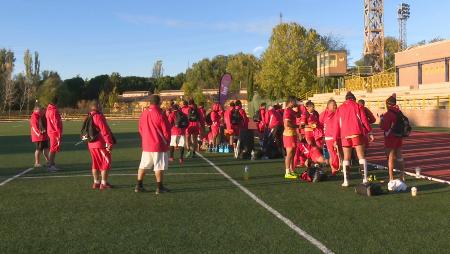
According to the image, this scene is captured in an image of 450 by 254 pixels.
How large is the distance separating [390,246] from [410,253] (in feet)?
1.06

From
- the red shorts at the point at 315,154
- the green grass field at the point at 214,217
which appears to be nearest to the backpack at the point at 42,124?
the green grass field at the point at 214,217

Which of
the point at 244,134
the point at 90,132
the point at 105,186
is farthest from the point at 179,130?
the point at 90,132

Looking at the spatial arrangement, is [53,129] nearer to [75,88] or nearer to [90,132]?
[90,132]

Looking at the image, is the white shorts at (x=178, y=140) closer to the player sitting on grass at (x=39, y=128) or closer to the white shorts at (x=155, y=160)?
the player sitting on grass at (x=39, y=128)

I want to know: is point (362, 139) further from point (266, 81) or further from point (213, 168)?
point (266, 81)

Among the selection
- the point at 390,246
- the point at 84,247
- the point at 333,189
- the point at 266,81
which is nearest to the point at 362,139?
the point at 333,189

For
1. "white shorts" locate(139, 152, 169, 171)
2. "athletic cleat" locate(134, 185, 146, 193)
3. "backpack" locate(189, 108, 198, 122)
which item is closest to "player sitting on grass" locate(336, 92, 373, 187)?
"white shorts" locate(139, 152, 169, 171)

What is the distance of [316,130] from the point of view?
1400 cm

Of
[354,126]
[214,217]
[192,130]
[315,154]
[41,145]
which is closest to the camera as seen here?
[214,217]

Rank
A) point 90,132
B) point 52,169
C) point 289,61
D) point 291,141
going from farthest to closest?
point 289,61
point 52,169
point 291,141
point 90,132

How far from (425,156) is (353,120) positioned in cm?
750

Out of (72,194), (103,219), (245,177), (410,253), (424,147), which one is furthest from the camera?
(424,147)

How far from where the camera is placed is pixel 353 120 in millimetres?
10180

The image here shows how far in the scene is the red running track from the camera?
13126 mm
